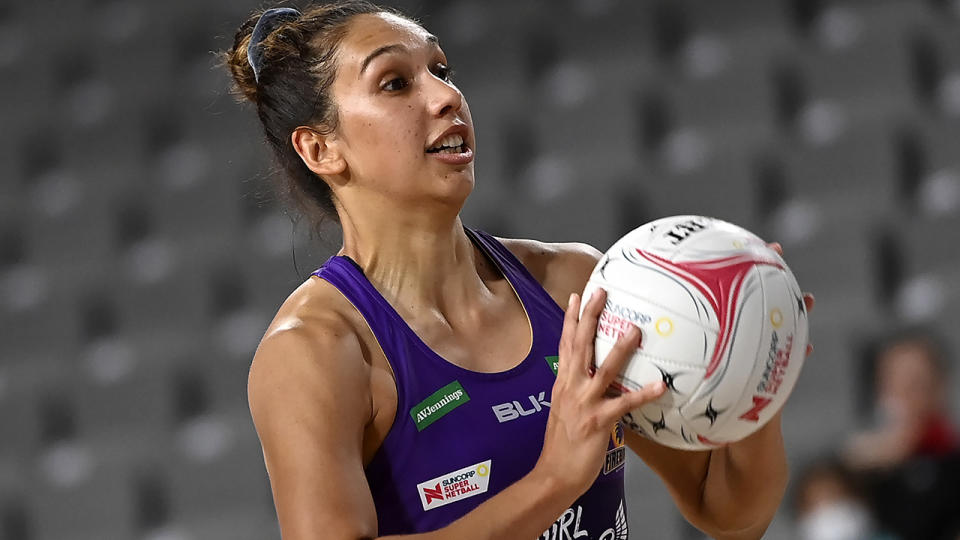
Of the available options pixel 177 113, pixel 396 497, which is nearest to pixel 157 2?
pixel 177 113

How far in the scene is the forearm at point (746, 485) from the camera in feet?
5.41

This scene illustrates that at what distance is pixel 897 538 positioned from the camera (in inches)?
128

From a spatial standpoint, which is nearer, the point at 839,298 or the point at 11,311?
the point at 839,298

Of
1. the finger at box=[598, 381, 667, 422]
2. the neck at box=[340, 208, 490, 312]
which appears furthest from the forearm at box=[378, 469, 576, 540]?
the neck at box=[340, 208, 490, 312]

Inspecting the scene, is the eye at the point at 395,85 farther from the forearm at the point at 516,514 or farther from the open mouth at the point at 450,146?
the forearm at the point at 516,514

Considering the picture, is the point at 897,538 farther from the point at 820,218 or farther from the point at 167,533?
the point at 167,533

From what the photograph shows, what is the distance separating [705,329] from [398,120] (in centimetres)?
55

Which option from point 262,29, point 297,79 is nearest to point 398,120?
point 297,79

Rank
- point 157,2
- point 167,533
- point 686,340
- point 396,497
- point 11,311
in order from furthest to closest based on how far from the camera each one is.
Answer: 1. point 157,2
2. point 11,311
3. point 167,533
4. point 396,497
5. point 686,340

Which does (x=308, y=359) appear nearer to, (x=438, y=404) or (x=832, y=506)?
(x=438, y=404)

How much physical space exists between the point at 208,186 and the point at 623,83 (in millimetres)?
1889

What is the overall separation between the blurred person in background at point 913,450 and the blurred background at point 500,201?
14mm

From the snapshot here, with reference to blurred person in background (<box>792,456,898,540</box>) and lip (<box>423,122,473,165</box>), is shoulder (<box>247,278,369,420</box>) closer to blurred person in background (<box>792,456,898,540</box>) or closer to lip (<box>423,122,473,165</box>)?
lip (<box>423,122,473,165</box>)

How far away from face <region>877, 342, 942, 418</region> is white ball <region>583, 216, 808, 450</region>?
2094 millimetres
